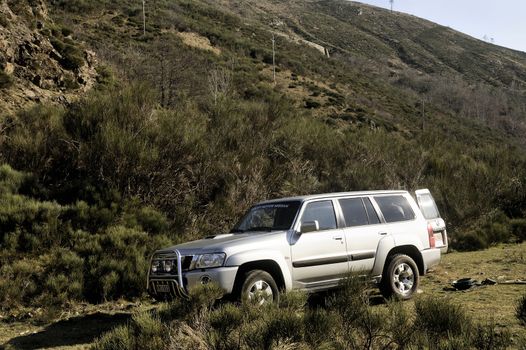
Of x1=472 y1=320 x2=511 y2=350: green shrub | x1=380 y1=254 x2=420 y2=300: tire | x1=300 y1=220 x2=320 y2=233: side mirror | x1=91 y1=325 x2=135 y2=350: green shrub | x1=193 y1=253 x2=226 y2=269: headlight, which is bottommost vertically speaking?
x1=380 y1=254 x2=420 y2=300: tire

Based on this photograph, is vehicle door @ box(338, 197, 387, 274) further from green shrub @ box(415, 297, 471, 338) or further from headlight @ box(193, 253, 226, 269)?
green shrub @ box(415, 297, 471, 338)

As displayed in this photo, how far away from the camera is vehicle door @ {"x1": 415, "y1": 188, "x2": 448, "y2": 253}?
29.6 ft

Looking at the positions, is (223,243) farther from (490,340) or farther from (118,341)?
(490,340)

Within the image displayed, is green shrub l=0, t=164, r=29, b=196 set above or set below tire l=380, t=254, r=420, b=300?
above

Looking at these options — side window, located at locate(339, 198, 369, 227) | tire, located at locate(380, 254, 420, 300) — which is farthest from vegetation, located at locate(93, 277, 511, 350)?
tire, located at locate(380, 254, 420, 300)

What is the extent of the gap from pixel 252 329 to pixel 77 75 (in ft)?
55.8

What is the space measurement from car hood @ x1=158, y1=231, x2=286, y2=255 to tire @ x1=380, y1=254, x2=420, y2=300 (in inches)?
78.9

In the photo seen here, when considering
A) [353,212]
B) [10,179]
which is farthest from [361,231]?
[10,179]

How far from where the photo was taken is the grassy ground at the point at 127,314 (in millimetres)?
6977

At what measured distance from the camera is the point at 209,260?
6738 mm

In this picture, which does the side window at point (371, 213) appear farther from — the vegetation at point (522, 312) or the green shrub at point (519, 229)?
the green shrub at point (519, 229)

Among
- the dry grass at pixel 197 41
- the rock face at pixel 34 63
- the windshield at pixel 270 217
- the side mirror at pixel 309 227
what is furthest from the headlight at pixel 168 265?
the dry grass at pixel 197 41

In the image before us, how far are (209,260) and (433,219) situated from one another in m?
4.45

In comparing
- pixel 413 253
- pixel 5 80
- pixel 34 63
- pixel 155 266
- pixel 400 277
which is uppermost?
pixel 34 63
